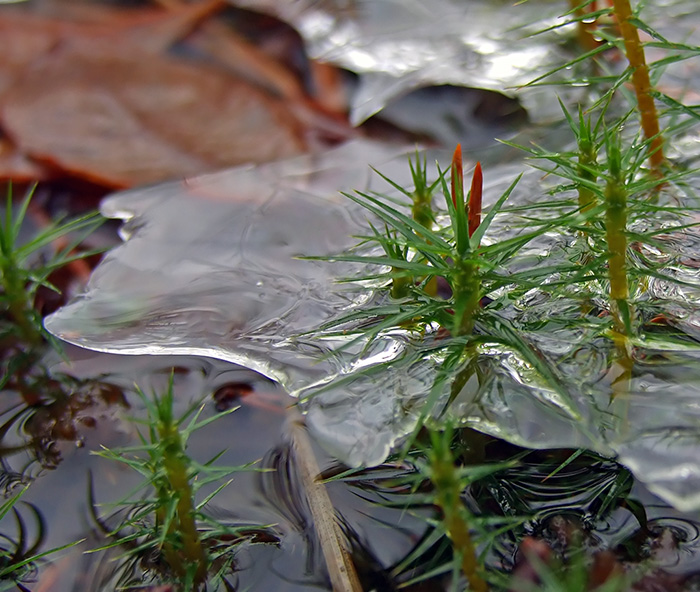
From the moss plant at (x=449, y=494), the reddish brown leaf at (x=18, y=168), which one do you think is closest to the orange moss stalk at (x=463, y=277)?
the moss plant at (x=449, y=494)

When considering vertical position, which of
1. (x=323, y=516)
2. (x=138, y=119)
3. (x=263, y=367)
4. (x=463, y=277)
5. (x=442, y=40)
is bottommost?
(x=323, y=516)

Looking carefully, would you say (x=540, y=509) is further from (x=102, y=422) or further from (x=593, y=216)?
(x=102, y=422)

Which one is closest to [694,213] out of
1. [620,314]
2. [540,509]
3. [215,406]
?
[620,314]

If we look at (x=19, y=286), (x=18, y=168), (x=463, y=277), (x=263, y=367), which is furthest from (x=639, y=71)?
(x=18, y=168)

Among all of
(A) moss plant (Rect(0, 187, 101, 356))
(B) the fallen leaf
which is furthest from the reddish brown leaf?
(A) moss plant (Rect(0, 187, 101, 356))

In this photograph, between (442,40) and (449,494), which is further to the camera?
(442,40)

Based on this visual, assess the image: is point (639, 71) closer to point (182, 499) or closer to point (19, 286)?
point (182, 499)
